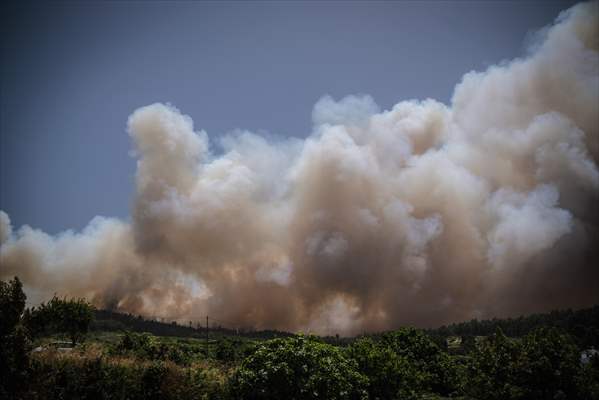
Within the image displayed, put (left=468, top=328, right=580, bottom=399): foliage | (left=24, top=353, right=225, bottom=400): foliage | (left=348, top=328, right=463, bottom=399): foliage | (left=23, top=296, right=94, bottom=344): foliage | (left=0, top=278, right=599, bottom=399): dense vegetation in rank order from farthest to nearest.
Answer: (left=23, top=296, right=94, bottom=344): foliage
(left=348, top=328, right=463, bottom=399): foliage
(left=24, top=353, right=225, bottom=400): foliage
(left=468, top=328, right=580, bottom=399): foliage
(left=0, top=278, right=599, bottom=399): dense vegetation

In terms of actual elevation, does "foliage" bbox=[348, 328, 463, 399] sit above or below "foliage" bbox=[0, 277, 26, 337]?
below

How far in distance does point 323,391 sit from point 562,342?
15845 millimetres

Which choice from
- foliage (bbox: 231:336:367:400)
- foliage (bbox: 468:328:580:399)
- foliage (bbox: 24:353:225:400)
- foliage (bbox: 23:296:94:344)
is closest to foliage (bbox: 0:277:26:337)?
foliage (bbox: 24:353:225:400)

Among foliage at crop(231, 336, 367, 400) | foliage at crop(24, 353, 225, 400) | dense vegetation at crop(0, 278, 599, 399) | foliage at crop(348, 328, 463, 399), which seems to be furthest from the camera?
foliage at crop(348, 328, 463, 399)

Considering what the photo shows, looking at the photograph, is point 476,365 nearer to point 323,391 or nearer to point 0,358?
point 323,391

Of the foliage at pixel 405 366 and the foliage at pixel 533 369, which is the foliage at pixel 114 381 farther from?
the foliage at pixel 533 369

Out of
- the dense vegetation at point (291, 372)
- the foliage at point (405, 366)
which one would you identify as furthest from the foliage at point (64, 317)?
the foliage at point (405, 366)

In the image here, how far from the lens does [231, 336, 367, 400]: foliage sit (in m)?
26.6

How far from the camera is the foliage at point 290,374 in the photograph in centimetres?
2658

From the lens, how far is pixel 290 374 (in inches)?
1049

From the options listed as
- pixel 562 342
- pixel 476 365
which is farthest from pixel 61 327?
pixel 562 342

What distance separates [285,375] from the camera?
87.1ft

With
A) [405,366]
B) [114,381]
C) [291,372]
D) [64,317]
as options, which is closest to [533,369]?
[405,366]

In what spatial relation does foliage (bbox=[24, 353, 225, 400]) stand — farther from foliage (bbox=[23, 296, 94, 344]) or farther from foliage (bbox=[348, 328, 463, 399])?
foliage (bbox=[23, 296, 94, 344])
